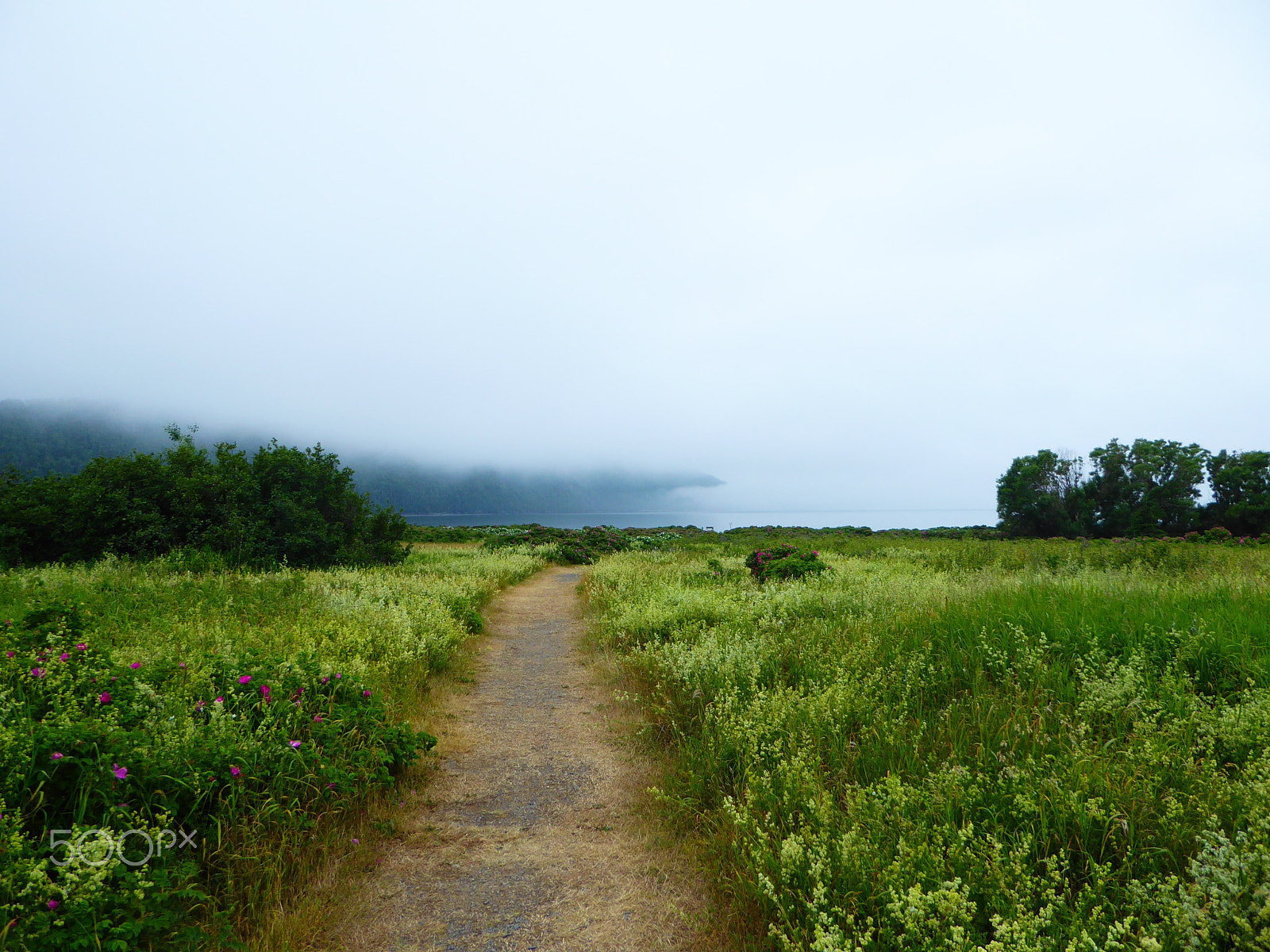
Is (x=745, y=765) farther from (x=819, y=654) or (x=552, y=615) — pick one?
(x=552, y=615)

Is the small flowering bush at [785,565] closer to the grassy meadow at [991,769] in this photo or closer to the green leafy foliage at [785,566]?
the green leafy foliage at [785,566]

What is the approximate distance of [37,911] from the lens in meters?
2.42

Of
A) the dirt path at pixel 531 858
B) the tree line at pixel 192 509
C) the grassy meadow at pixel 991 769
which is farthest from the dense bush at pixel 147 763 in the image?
the tree line at pixel 192 509

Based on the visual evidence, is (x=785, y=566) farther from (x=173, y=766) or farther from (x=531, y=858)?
(x=173, y=766)

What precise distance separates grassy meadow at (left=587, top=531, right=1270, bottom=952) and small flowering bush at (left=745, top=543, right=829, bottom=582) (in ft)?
21.9

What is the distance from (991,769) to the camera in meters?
3.75

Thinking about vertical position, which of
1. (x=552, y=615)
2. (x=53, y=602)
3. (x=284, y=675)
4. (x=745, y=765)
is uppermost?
(x=53, y=602)

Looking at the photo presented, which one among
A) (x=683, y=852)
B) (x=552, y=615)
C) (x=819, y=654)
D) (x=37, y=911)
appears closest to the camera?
(x=37, y=911)

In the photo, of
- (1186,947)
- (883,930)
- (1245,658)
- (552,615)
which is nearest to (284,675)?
(883,930)

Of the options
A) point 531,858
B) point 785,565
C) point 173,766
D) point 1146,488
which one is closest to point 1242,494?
point 1146,488

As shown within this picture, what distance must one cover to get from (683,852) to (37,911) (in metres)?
3.60

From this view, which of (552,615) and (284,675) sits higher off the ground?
(284,675)

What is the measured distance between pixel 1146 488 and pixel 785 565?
53715 millimetres

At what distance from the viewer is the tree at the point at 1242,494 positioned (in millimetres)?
40219
